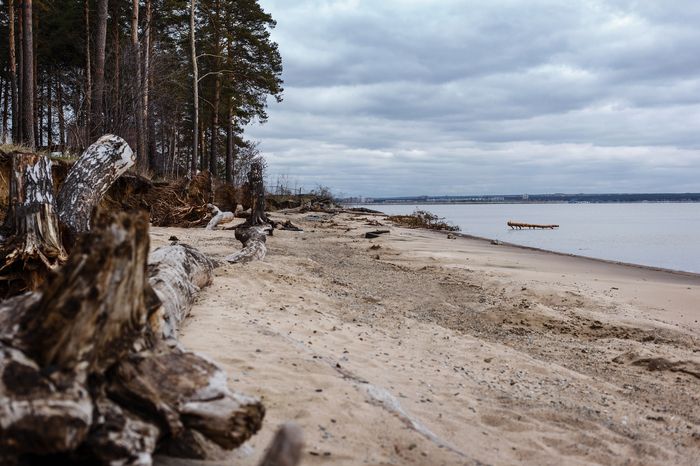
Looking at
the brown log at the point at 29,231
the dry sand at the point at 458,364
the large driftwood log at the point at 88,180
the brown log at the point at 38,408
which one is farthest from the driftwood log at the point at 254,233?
the brown log at the point at 38,408

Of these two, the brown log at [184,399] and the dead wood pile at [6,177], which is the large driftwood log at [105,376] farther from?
the dead wood pile at [6,177]

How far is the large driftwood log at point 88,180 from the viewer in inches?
178

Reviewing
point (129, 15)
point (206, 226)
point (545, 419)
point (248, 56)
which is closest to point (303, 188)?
point (248, 56)

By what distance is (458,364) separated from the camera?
12.2ft

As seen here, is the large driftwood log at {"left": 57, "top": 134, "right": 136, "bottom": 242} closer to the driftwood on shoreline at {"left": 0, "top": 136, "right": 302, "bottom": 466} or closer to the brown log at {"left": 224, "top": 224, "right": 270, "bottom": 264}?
the brown log at {"left": 224, "top": 224, "right": 270, "bottom": 264}

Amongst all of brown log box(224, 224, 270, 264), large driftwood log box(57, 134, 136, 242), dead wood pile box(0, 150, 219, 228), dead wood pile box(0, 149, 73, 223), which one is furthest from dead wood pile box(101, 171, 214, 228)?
→ large driftwood log box(57, 134, 136, 242)

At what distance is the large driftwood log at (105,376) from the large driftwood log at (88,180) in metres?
3.35

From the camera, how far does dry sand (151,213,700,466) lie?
7.67 ft

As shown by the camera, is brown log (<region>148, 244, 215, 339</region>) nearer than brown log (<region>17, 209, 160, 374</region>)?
No

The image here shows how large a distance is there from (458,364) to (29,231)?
13.8ft

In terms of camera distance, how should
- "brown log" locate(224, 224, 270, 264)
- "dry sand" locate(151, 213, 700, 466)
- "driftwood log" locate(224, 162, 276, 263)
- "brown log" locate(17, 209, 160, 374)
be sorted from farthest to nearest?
"driftwood log" locate(224, 162, 276, 263) < "brown log" locate(224, 224, 270, 264) < "dry sand" locate(151, 213, 700, 466) < "brown log" locate(17, 209, 160, 374)

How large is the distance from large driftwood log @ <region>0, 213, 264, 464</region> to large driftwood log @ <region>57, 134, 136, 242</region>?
3354 millimetres

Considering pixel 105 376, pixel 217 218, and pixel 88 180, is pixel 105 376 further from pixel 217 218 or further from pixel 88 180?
pixel 217 218

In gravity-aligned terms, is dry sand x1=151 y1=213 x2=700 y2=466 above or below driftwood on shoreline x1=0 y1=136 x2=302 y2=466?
below
